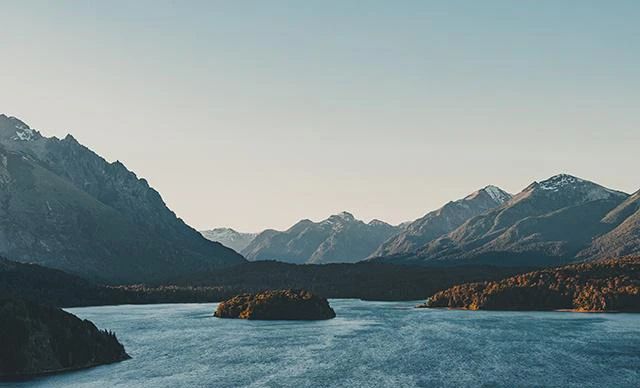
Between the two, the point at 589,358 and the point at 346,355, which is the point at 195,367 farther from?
the point at 589,358

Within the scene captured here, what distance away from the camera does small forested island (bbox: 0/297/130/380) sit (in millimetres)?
156000

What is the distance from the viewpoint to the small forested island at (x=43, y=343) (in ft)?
512

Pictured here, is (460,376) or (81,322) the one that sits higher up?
(81,322)

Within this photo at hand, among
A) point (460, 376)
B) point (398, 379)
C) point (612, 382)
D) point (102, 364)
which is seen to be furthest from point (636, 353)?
point (102, 364)

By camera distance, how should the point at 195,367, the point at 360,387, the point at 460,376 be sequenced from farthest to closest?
the point at 195,367 → the point at 460,376 → the point at 360,387

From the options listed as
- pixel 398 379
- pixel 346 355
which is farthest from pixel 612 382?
pixel 346 355

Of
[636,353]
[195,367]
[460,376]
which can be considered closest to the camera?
[460,376]

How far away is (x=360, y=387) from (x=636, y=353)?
290ft

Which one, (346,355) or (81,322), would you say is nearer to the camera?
(81,322)

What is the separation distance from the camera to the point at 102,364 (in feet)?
581

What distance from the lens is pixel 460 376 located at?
159000 mm

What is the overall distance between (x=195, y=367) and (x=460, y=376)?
63.9 m

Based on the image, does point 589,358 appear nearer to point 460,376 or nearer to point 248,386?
point 460,376

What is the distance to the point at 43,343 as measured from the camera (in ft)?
534
